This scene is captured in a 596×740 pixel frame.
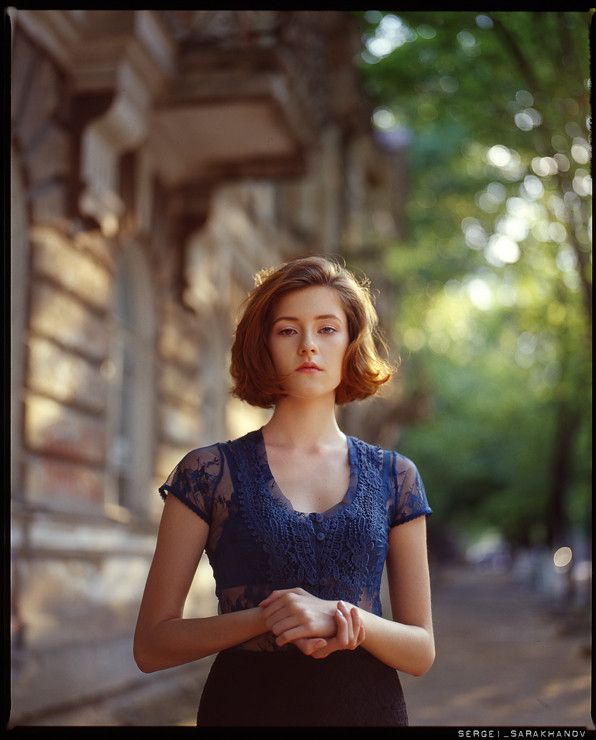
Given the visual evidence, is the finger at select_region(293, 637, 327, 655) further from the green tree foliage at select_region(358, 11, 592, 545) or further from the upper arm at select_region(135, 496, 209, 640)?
the green tree foliage at select_region(358, 11, 592, 545)

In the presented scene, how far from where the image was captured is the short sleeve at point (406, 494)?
232 cm

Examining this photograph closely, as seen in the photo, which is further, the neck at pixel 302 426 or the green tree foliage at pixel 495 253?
the green tree foliage at pixel 495 253

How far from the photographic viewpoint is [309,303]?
92.0 inches

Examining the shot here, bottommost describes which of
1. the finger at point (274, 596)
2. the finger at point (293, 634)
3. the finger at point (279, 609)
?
the finger at point (293, 634)

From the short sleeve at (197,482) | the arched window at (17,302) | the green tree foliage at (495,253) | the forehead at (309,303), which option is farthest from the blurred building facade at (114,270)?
the forehead at (309,303)

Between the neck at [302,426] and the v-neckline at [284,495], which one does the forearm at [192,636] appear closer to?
the v-neckline at [284,495]

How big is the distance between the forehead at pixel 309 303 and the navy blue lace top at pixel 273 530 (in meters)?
0.31

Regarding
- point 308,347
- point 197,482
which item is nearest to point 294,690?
point 197,482

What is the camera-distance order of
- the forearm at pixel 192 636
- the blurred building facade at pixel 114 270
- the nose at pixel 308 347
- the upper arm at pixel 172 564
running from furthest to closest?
1. the blurred building facade at pixel 114 270
2. the nose at pixel 308 347
3. the upper arm at pixel 172 564
4. the forearm at pixel 192 636

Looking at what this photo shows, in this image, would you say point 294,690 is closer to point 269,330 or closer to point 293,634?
point 293,634

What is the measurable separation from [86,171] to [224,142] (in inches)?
94.9

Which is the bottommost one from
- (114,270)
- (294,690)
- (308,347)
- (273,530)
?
(294,690)

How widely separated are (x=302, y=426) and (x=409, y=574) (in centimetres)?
41
